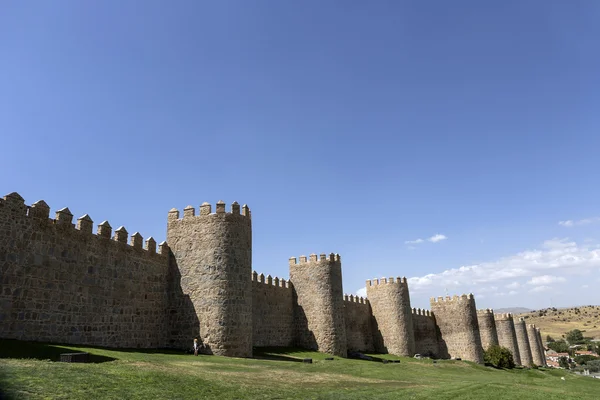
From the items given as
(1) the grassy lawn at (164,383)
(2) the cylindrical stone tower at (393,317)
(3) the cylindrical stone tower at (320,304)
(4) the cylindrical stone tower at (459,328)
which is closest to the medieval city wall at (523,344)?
(4) the cylindrical stone tower at (459,328)

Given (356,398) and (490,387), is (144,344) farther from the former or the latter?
(490,387)

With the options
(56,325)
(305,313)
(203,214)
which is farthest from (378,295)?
(56,325)

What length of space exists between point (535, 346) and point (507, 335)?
44.1 feet

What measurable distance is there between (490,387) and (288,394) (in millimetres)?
9065

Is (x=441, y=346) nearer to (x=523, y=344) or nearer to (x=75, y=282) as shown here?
(x=523, y=344)

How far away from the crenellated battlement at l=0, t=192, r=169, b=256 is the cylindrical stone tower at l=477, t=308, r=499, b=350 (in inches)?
1554

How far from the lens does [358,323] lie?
40.0 meters

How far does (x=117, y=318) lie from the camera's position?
19.7 m

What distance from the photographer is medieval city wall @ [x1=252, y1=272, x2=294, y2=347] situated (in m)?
29.4

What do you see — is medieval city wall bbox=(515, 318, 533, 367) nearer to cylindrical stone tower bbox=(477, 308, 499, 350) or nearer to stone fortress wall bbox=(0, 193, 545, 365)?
cylindrical stone tower bbox=(477, 308, 499, 350)

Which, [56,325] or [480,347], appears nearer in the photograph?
[56,325]

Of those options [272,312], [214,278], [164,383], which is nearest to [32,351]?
[164,383]

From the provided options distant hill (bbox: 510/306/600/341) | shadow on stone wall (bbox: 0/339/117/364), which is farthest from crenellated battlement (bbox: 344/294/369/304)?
distant hill (bbox: 510/306/600/341)

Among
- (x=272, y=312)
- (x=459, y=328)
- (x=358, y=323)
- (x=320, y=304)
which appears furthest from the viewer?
(x=459, y=328)
